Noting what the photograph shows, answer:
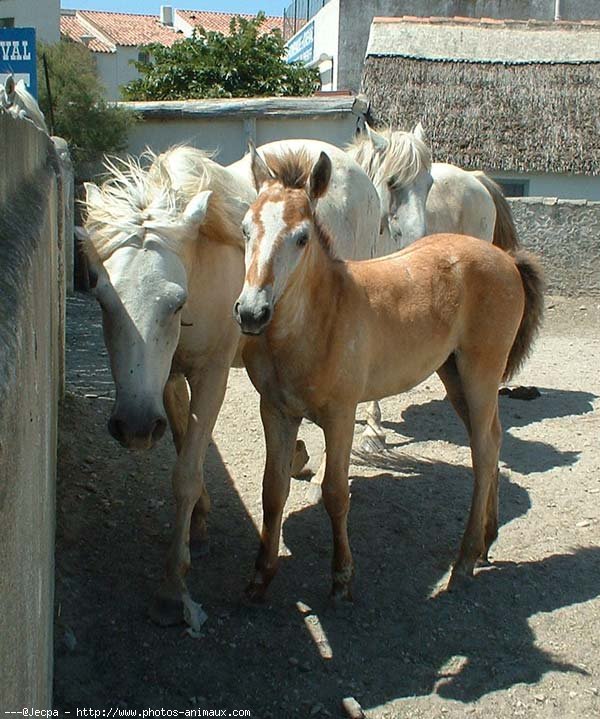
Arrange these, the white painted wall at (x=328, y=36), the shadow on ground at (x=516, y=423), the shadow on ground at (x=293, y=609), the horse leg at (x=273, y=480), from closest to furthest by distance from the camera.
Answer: the shadow on ground at (x=293, y=609) < the horse leg at (x=273, y=480) < the shadow on ground at (x=516, y=423) < the white painted wall at (x=328, y=36)

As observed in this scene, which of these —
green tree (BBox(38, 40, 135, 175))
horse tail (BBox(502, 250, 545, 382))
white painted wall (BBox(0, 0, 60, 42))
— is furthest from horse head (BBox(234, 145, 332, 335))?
white painted wall (BBox(0, 0, 60, 42))

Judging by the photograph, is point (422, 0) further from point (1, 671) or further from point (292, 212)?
point (1, 671)

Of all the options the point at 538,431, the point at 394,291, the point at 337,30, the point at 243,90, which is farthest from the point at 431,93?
the point at 394,291

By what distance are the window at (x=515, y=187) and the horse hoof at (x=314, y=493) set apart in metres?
11.3

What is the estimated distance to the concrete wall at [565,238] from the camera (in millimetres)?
11625

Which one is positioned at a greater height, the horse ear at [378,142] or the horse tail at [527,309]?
the horse ear at [378,142]

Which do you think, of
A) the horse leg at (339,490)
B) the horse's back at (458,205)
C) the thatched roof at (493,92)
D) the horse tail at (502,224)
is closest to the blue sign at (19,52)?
the horse's back at (458,205)

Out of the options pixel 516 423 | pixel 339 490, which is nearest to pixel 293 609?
pixel 339 490

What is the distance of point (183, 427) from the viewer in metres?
4.15

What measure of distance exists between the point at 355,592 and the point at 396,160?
11.4 feet

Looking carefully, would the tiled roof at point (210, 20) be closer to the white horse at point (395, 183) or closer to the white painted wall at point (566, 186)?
the white painted wall at point (566, 186)

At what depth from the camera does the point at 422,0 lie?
75.8 feet

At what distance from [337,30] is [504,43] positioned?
702 centimetres

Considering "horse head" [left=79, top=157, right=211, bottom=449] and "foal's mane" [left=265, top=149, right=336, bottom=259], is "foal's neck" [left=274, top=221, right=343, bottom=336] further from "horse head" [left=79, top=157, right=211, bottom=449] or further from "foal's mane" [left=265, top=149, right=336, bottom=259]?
"horse head" [left=79, top=157, right=211, bottom=449]
